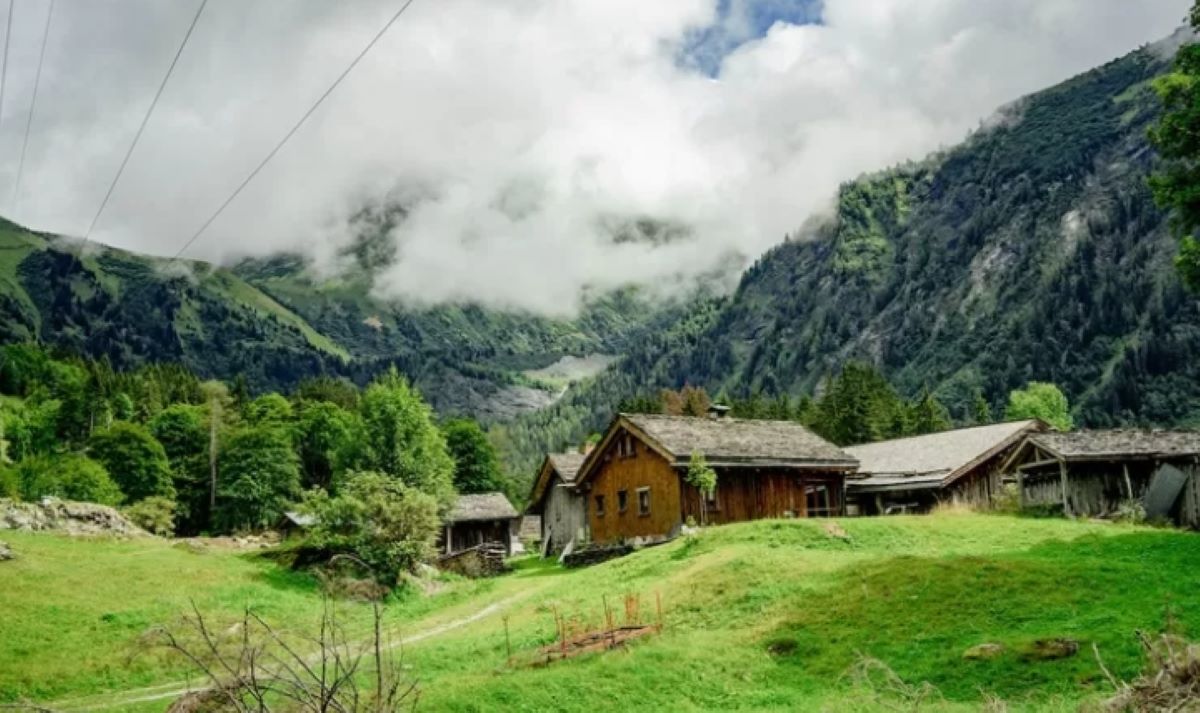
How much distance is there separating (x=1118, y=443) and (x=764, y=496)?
17321 mm

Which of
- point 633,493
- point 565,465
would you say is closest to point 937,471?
point 633,493

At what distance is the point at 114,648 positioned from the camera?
27219mm

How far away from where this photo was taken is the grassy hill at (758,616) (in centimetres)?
1834

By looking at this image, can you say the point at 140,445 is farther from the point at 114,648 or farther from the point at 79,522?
the point at 114,648

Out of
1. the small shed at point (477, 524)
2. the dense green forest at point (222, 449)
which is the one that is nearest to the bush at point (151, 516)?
the dense green forest at point (222, 449)

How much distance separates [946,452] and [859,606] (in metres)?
35.7

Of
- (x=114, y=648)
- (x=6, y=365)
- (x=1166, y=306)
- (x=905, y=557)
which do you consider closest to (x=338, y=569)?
(x=114, y=648)

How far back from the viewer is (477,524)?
240ft

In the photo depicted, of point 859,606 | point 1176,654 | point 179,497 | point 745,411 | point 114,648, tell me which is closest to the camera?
point 1176,654

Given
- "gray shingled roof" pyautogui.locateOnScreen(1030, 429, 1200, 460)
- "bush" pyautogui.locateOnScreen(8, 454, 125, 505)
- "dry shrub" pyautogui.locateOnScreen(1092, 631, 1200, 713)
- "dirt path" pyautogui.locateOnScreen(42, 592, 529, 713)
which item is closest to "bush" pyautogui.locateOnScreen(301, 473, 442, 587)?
"dirt path" pyautogui.locateOnScreen(42, 592, 529, 713)

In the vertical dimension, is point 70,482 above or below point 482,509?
above

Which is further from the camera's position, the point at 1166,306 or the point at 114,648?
the point at 1166,306

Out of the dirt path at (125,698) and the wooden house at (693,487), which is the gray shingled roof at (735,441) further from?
the dirt path at (125,698)

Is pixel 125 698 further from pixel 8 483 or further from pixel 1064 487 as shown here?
pixel 8 483
